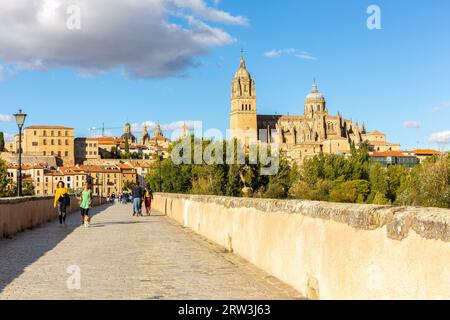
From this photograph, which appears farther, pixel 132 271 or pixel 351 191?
pixel 351 191

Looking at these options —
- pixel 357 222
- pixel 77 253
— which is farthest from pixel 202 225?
pixel 357 222

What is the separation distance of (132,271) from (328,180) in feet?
332

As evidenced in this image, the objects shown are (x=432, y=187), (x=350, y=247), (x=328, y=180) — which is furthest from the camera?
(x=328, y=180)

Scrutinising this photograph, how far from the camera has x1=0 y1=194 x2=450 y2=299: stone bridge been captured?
190 inches

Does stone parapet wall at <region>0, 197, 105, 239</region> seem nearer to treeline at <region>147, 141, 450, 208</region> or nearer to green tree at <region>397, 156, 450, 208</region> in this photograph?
treeline at <region>147, 141, 450, 208</region>

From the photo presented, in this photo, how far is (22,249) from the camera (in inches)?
539

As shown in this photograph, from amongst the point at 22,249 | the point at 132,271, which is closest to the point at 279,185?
the point at 22,249

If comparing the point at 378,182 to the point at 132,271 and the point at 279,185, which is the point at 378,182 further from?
the point at 132,271

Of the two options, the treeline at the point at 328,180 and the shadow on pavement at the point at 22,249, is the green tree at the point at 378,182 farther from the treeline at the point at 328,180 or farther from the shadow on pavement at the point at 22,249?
the shadow on pavement at the point at 22,249

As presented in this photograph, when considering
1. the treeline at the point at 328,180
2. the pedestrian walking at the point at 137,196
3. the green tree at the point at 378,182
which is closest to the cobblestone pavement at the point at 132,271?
the pedestrian walking at the point at 137,196

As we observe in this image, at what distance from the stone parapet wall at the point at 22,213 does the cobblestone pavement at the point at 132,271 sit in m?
0.80
